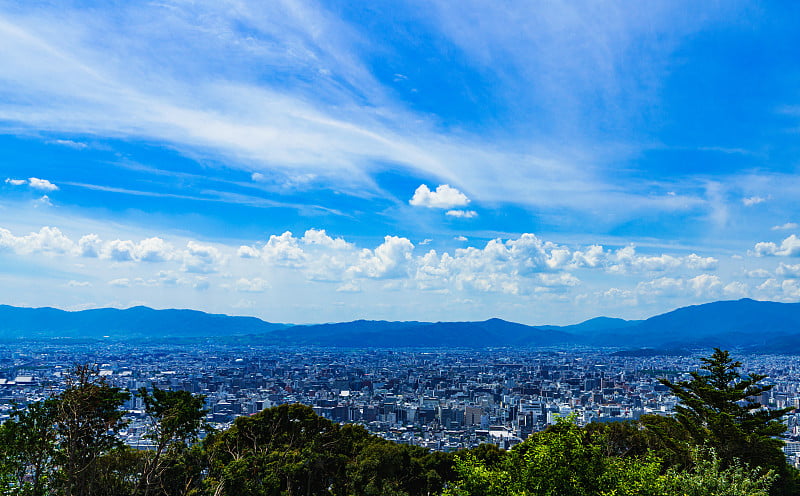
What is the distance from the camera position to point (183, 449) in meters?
12.7

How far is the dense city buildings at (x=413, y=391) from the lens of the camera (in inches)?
1665

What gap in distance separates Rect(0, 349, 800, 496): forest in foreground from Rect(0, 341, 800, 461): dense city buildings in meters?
6.48

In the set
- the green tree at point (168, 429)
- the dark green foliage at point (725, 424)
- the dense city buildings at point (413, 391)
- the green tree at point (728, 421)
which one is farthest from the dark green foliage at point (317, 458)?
the dense city buildings at point (413, 391)

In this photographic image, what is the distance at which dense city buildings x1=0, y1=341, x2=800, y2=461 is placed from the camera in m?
42.3

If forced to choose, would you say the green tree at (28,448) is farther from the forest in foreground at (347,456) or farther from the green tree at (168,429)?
the green tree at (168,429)

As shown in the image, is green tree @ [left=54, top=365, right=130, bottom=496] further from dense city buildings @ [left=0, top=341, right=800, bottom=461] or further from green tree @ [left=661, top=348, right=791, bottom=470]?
green tree @ [left=661, top=348, right=791, bottom=470]

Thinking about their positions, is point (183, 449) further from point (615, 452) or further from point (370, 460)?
point (615, 452)

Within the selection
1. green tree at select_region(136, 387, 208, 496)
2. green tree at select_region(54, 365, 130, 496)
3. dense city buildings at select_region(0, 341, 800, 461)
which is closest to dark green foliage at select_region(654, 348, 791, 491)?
dense city buildings at select_region(0, 341, 800, 461)

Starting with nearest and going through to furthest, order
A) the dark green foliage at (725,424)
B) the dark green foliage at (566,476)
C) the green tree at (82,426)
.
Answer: the dark green foliage at (566,476) < the green tree at (82,426) < the dark green foliage at (725,424)

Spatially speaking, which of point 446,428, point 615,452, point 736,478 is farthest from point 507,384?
point 736,478

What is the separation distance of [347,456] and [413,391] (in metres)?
53.9

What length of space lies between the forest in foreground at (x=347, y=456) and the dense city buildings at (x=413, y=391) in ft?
21.3

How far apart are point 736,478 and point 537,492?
5.38 meters

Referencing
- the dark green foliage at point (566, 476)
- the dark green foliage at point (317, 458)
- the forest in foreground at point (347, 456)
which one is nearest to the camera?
the dark green foliage at point (566, 476)
